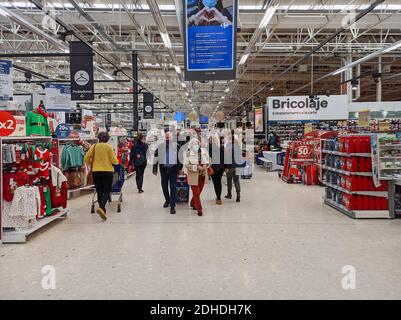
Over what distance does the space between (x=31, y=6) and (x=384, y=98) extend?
32.7 meters

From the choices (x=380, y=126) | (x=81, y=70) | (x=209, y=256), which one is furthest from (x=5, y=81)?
(x=380, y=126)

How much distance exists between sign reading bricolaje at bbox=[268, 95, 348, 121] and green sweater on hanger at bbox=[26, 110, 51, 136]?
38.2 ft

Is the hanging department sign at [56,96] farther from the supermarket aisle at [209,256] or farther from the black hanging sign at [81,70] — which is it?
the supermarket aisle at [209,256]

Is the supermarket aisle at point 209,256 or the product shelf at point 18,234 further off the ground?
the product shelf at point 18,234

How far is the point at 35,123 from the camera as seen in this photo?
20.1 feet

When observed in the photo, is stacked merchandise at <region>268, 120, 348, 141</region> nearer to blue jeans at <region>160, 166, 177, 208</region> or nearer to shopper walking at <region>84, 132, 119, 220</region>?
blue jeans at <region>160, 166, 177, 208</region>

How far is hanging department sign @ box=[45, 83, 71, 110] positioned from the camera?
1280 centimetres

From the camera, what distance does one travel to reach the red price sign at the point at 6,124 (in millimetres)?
5023

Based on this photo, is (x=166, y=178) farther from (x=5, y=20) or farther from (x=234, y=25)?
(x=5, y=20)

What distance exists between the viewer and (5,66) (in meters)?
8.98

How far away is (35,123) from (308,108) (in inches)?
501

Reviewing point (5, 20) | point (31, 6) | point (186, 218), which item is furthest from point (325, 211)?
point (5, 20)

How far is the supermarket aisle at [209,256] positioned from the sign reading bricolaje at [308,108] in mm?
9854

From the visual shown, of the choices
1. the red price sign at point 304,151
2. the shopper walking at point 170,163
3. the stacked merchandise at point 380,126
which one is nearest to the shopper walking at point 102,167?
the shopper walking at point 170,163
